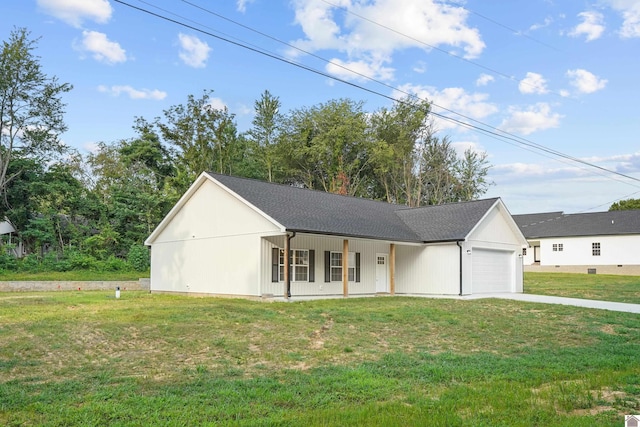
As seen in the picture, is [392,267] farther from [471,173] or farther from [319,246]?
[471,173]

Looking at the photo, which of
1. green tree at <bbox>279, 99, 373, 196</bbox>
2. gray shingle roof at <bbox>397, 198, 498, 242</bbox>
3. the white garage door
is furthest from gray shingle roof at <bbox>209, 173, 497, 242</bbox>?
green tree at <bbox>279, 99, 373, 196</bbox>

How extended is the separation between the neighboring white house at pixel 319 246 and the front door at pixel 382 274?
0.15 feet

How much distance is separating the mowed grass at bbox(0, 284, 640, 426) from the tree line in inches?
729

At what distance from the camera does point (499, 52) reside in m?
16.7

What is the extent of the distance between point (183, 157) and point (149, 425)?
1513 inches

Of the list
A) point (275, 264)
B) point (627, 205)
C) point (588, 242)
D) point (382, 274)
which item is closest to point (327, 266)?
point (275, 264)

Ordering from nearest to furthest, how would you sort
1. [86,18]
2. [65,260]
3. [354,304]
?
[86,18], [354,304], [65,260]

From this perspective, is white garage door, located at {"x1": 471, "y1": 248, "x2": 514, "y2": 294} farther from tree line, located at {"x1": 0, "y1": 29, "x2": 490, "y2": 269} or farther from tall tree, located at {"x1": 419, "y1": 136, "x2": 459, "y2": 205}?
tall tree, located at {"x1": 419, "y1": 136, "x2": 459, "y2": 205}

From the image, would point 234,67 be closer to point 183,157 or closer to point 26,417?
point 26,417

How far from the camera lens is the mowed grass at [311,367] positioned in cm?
591

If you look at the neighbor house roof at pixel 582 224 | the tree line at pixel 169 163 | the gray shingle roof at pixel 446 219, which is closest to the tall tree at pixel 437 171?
the tree line at pixel 169 163

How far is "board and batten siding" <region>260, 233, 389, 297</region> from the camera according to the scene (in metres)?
19.2

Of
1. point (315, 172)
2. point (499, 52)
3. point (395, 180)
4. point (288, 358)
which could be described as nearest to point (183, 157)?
point (315, 172)

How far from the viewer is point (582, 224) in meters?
43.9
